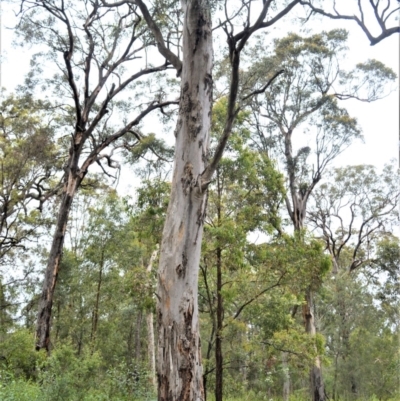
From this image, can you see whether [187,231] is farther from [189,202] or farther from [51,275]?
[51,275]

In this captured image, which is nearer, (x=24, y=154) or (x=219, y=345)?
(x=219, y=345)

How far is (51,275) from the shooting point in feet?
33.1

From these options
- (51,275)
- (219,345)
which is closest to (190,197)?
(219,345)

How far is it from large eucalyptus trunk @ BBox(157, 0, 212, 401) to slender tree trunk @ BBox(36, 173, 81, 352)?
606 centimetres

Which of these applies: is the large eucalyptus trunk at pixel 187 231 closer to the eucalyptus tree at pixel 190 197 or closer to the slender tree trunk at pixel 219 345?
the eucalyptus tree at pixel 190 197

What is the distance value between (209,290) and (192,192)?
15.8ft

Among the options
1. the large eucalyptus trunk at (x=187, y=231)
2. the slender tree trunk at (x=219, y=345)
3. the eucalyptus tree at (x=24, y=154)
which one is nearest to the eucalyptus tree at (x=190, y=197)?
the large eucalyptus trunk at (x=187, y=231)

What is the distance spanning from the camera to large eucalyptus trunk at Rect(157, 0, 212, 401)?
4.10 meters

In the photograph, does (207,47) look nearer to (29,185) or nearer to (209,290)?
(209,290)

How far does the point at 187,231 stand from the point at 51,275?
21.7ft

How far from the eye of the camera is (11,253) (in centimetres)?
1992

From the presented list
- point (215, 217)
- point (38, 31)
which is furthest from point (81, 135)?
point (215, 217)

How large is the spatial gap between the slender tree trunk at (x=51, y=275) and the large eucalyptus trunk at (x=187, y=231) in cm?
606

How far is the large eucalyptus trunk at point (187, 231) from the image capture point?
4098 mm
